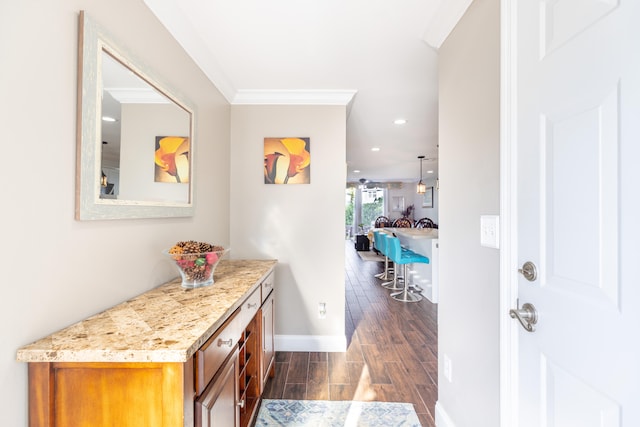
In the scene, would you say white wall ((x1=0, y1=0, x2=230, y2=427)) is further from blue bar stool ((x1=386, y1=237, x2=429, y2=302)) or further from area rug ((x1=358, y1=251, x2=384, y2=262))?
area rug ((x1=358, y1=251, x2=384, y2=262))

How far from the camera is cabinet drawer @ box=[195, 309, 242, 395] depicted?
87 cm

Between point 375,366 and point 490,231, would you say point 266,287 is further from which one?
point 490,231

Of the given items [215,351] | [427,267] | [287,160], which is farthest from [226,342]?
[427,267]

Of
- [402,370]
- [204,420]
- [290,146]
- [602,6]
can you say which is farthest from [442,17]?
[402,370]

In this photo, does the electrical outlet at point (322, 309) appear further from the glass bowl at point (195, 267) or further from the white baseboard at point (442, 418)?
the glass bowl at point (195, 267)

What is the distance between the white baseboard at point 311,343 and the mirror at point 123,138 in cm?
160

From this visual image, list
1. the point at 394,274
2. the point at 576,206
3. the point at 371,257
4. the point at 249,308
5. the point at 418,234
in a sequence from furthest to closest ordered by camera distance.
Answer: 1. the point at 371,257
2. the point at 394,274
3. the point at 418,234
4. the point at 249,308
5. the point at 576,206

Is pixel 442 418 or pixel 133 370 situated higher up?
pixel 133 370

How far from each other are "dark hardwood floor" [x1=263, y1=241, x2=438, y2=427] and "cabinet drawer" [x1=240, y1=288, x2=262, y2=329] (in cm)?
78

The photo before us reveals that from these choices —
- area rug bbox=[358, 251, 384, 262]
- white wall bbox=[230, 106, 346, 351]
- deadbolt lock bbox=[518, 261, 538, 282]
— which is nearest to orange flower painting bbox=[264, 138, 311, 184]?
white wall bbox=[230, 106, 346, 351]

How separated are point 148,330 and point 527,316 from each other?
129 centimetres

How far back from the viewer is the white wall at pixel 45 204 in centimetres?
72

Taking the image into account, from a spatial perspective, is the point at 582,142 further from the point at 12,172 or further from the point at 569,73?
the point at 12,172

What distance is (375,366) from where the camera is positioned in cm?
224
